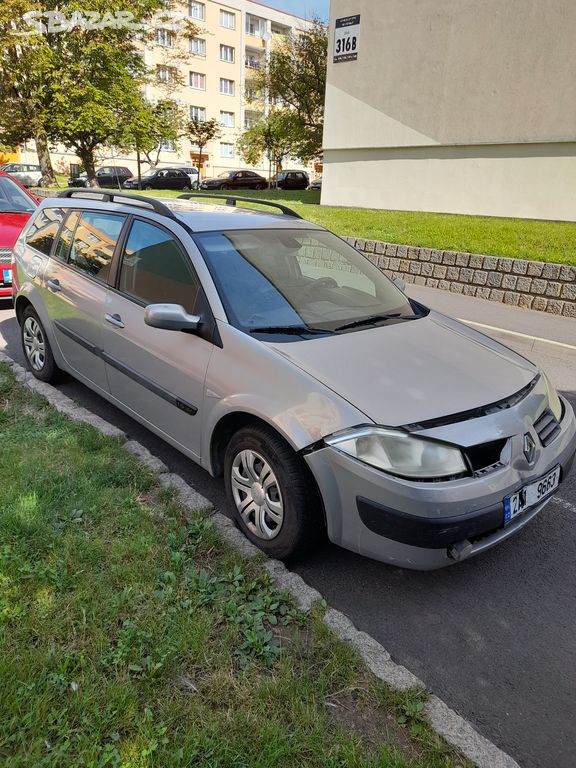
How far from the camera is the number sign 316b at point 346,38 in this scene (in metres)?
16.9

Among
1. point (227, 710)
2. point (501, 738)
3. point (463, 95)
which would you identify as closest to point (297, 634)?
point (227, 710)

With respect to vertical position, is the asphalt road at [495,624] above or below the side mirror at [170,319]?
below

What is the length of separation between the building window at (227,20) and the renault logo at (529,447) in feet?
197

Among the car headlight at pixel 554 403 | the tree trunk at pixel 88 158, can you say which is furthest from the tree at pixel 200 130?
the car headlight at pixel 554 403

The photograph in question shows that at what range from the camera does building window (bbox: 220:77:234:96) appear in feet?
177

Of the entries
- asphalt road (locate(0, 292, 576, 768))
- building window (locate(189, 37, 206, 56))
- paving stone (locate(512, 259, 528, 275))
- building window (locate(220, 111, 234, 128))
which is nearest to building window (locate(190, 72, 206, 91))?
building window (locate(189, 37, 206, 56))

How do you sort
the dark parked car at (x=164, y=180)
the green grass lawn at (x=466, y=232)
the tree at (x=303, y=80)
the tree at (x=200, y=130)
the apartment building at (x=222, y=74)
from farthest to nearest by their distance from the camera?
1. the apartment building at (x=222, y=74)
2. the tree at (x=200, y=130)
3. the dark parked car at (x=164, y=180)
4. the tree at (x=303, y=80)
5. the green grass lawn at (x=466, y=232)

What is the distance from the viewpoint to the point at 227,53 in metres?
53.9

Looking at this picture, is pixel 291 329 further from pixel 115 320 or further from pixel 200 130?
pixel 200 130

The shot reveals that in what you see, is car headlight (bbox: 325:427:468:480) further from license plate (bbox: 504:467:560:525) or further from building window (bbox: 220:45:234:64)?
building window (bbox: 220:45:234:64)

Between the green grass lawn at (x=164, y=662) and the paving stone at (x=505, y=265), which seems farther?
the paving stone at (x=505, y=265)

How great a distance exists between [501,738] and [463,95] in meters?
15.8

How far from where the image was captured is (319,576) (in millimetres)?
2959

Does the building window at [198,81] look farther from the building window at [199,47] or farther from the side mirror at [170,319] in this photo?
the side mirror at [170,319]
